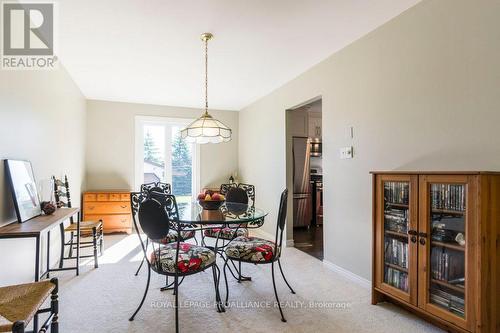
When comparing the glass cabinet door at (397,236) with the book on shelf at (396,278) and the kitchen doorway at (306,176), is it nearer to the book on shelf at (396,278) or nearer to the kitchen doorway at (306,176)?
the book on shelf at (396,278)

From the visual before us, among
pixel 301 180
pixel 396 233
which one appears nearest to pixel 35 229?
pixel 396 233

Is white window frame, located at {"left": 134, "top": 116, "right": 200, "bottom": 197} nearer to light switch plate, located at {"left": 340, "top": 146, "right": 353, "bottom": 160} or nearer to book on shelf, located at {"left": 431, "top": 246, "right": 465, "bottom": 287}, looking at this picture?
light switch plate, located at {"left": 340, "top": 146, "right": 353, "bottom": 160}

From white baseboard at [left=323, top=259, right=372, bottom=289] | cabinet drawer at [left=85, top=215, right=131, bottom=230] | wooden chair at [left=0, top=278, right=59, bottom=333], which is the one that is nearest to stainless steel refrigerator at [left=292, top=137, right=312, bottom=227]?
white baseboard at [left=323, top=259, right=372, bottom=289]

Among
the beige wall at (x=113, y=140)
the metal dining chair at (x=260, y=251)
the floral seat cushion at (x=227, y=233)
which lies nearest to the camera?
the metal dining chair at (x=260, y=251)

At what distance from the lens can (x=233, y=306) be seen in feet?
7.45

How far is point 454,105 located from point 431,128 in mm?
219

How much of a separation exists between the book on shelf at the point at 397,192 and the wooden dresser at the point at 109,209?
413 cm

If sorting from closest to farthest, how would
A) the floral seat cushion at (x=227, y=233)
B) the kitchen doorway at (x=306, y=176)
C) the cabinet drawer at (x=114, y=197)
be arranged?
the floral seat cushion at (x=227, y=233) → the cabinet drawer at (x=114, y=197) → the kitchen doorway at (x=306, y=176)

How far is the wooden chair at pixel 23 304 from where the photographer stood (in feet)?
3.71

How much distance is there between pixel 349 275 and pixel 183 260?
1804 millimetres

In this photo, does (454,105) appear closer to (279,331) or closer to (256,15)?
(256,15)

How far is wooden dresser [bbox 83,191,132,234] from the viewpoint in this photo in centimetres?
462

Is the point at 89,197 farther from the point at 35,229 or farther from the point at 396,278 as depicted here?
the point at 396,278


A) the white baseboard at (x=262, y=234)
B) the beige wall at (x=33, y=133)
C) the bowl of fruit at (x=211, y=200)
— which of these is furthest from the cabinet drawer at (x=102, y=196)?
the bowl of fruit at (x=211, y=200)
